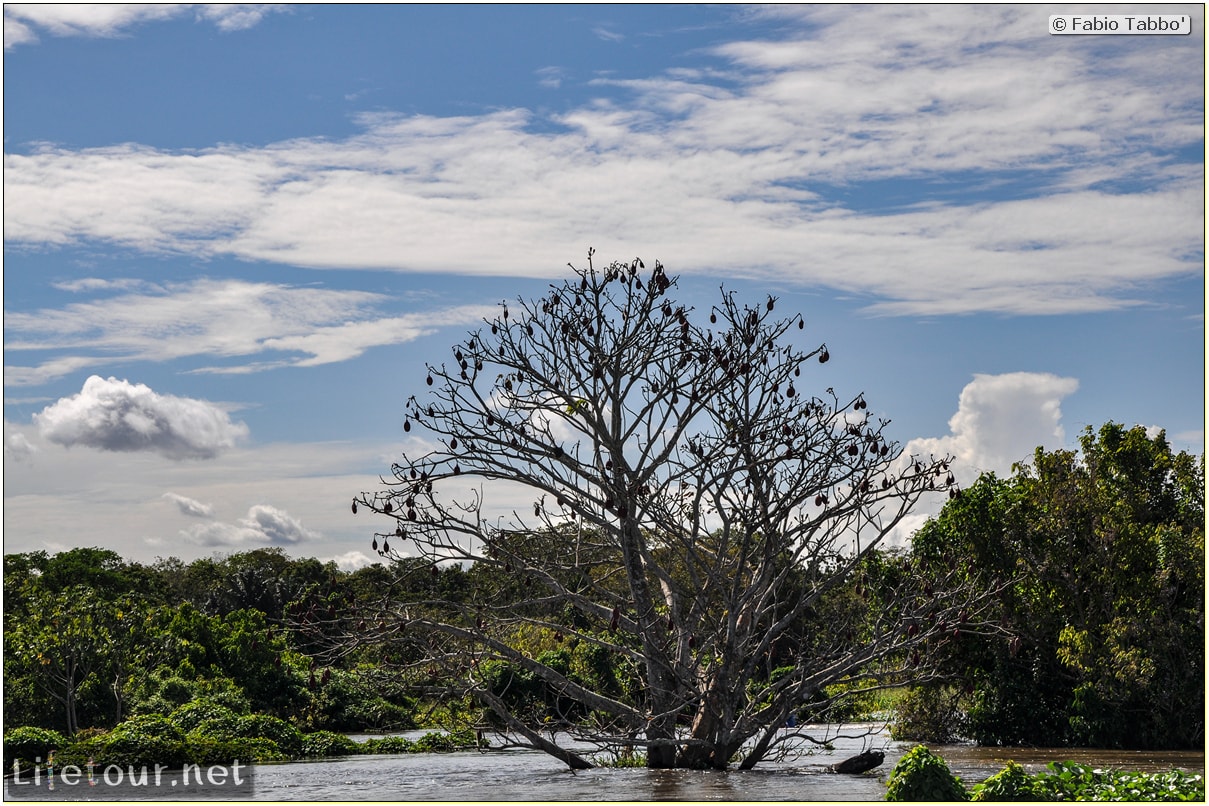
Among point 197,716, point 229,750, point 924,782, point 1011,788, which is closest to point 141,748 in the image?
point 229,750

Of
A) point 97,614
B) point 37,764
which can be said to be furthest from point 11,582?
point 37,764

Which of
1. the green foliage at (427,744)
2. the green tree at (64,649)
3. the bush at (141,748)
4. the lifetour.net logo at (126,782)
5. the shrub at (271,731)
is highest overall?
the green tree at (64,649)

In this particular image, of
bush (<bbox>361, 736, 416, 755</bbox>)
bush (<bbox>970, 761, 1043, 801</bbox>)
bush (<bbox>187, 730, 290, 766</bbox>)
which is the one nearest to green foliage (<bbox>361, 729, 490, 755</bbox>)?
bush (<bbox>361, 736, 416, 755</bbox>)

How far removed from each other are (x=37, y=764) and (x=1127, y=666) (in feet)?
52.4

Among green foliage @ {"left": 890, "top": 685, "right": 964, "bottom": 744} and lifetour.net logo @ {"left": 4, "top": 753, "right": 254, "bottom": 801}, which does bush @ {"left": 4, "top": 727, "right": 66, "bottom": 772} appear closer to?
lifetour.net logo @ {"left": 4, "top": 753, "right": 254, "bottom": 801}

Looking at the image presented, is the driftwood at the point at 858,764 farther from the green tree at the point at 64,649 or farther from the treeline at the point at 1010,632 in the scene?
the green tree at the point at 64,649

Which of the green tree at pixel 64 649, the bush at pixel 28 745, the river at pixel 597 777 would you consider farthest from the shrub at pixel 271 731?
the green tree at pixel 64 649

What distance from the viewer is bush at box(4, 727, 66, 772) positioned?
1645 cm

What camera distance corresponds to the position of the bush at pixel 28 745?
16.5 meters

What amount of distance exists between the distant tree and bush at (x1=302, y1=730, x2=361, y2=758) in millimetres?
10491

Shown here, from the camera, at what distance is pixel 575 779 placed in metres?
14.8

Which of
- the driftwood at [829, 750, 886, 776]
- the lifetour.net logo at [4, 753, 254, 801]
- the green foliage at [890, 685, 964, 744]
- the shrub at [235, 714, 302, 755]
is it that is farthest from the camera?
the green foliage at [890, 685, 964, 744]

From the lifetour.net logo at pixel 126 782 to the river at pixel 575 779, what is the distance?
82 mm

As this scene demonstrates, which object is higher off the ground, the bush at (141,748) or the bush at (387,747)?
the bush at (141,748)
